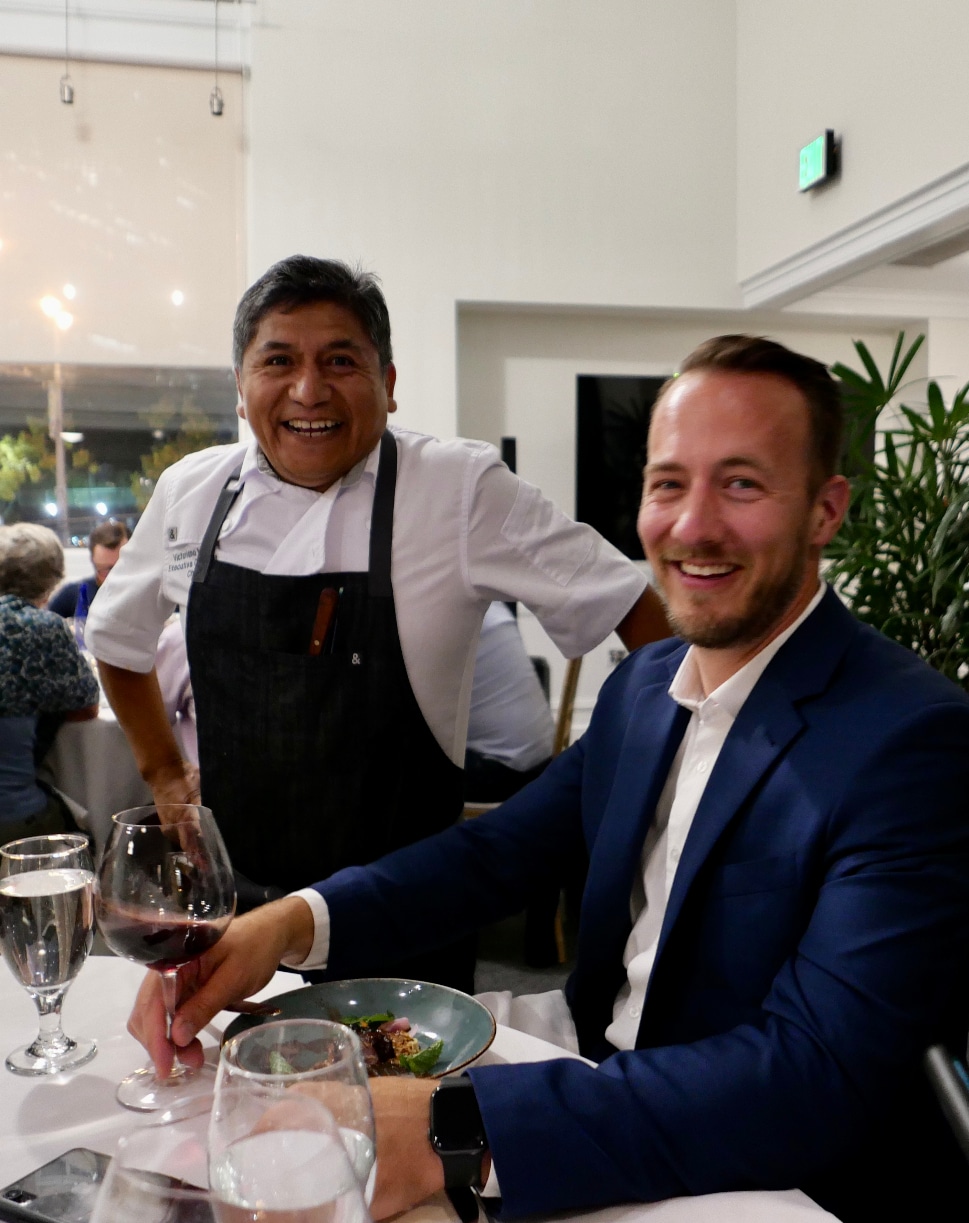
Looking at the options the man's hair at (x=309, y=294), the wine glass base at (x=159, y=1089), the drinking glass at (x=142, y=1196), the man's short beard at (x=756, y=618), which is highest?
the man's hair at (x=309, y=294)

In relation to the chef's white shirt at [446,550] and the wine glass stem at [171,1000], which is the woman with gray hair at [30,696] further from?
the wine glass stem at [171,1000]

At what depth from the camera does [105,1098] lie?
35.6 inches

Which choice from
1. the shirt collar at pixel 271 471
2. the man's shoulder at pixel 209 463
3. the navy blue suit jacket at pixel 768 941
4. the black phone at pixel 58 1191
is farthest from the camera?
the man's shoulder at pixel 209 463

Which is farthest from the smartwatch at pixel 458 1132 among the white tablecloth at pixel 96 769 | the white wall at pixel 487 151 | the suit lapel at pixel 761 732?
the white wall at pixel 487 151

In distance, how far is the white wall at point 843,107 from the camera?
12.4 ft

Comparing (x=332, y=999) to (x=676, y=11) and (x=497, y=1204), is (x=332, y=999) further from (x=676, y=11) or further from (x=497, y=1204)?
(x=676, y=11)

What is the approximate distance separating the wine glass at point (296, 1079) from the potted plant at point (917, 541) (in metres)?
2.67

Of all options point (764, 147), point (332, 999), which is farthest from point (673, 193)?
point (332, 999)

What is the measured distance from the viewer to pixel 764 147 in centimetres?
497

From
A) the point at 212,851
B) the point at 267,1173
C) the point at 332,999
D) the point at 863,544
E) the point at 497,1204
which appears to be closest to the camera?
the point at 267,1173

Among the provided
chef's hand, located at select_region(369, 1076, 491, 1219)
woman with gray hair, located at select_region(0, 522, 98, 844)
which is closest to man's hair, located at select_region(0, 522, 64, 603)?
woman with gray hair, located at select_region(0, 522, 98, 844)

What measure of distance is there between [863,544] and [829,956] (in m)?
2.34

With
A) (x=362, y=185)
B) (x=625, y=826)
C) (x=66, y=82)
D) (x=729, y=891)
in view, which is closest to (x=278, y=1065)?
(x=729, y=891)

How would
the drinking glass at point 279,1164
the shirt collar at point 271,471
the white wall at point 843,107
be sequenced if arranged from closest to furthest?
the drinking glass at point 279,1164 < the shirt collar at point 271,471 < the white wall at point 843,107
